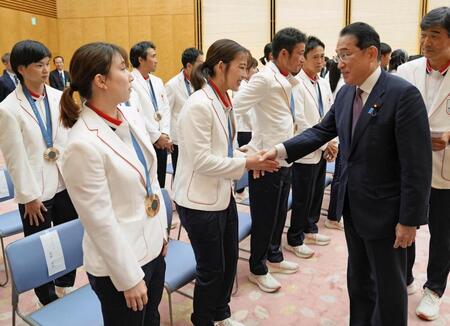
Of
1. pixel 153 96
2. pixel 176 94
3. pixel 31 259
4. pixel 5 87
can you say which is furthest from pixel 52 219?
pixel 5 87

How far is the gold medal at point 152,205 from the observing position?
1.49m

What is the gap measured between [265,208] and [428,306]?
119 cm

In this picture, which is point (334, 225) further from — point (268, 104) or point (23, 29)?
point (23, 29)

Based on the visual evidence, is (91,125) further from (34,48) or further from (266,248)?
(266,248)

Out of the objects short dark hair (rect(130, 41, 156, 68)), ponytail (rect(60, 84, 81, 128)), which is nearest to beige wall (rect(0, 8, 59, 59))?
short dark hair (rect(130, 41, 156, 68))

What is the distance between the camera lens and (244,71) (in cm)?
205

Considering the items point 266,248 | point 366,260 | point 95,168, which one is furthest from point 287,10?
point 95,168

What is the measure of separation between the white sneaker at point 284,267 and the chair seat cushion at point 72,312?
1.57 metres

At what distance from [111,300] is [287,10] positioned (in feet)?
30.6

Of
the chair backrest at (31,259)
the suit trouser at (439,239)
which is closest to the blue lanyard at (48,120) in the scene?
the chair backrest at (31,259)

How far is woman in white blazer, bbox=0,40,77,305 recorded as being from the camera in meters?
2.24

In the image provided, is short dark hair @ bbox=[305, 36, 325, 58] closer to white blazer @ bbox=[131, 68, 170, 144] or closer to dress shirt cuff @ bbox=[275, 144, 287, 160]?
dress shirt cuff @ bbox=[275, 144, 287, 160]

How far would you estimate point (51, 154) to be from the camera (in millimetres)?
2402

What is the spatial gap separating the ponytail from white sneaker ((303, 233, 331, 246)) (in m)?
2.74
